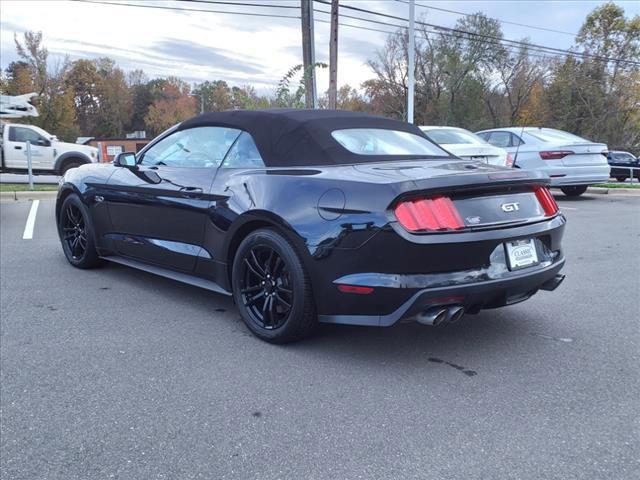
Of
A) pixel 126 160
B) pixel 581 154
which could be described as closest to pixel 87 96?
pixel 581 154

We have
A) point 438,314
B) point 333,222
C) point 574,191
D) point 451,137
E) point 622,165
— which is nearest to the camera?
point 438,314

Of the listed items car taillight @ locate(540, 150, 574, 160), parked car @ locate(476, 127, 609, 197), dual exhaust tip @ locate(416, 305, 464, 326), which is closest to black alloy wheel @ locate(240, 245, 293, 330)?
dual exhaust tip @ locate(416, 305, 464, 326)

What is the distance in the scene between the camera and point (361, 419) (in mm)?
2604

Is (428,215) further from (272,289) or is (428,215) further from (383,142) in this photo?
(383,142)

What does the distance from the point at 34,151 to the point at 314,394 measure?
677 inches

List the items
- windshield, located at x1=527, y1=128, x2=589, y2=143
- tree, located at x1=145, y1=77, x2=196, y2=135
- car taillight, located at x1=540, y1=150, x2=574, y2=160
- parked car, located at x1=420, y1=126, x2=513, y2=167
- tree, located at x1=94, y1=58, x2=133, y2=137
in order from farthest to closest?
tree, located at x1=94, y1=58, x2=133, y2=137 < tree, located at x1=145, y1=77, x2=196, y2=135 < windshield, located at x1=527, y1=128, x2=589, y2=143 < car taillight, located at x1=540, y1=150, x2=574, y2=160 < parked car, located at x1=420, y1=126, x2=513, y2=167

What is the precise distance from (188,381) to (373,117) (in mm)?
2574

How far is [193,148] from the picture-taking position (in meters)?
4.40

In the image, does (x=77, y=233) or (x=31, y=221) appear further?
(x=31, y=221)

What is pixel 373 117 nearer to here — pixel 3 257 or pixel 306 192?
pixel 306 192

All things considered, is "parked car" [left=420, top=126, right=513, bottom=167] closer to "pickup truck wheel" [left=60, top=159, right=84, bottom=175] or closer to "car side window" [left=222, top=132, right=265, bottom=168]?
"car side window" [left=222, top=132, right=265, bottom=168]

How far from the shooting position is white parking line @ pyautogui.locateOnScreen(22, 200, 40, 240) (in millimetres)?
7578

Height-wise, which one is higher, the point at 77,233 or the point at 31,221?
the point at 77,233

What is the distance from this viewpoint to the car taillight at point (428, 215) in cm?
293
